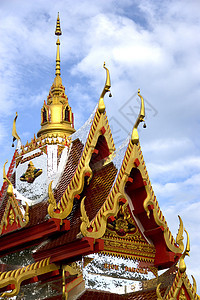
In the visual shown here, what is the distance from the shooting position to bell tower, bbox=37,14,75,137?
18.8 metres

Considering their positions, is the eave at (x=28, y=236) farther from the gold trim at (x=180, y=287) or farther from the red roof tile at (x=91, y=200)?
the gold trim at (x=180, y=287)

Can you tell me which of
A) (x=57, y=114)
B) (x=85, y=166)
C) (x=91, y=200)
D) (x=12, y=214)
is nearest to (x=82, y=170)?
(x=85, y=166)

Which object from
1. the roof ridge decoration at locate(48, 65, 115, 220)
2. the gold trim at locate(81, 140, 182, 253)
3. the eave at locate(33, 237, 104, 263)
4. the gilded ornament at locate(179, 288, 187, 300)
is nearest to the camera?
the gilded ornament at locate(179, 288, 187, 300)

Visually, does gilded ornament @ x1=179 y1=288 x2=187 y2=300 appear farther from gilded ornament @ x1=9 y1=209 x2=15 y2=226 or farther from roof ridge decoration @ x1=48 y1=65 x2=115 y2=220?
gilded ornament @ x1=9 y1=209 x2=15 y2=226

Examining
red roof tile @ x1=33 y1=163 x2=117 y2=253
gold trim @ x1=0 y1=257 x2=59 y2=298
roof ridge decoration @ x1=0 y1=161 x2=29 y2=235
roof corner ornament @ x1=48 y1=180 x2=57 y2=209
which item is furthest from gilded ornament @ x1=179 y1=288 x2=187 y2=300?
roof ridge decoration @ x1=0 y1=161 x2=29 y2=235

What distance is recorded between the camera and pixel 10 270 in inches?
629

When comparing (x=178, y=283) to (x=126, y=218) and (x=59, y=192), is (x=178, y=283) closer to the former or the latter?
(x=126, y=218)

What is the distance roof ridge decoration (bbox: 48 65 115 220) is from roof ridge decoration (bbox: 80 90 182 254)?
35.0 inches

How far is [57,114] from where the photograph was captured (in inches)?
756

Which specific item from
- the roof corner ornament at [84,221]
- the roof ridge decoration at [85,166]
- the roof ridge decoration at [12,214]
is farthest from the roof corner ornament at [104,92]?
the roof corner ornament at [84,221]

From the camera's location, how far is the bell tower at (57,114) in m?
18.8

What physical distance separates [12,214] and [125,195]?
3161 millimetres

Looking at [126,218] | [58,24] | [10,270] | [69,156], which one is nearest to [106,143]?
[69,156]

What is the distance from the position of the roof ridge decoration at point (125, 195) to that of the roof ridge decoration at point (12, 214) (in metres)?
2.35
